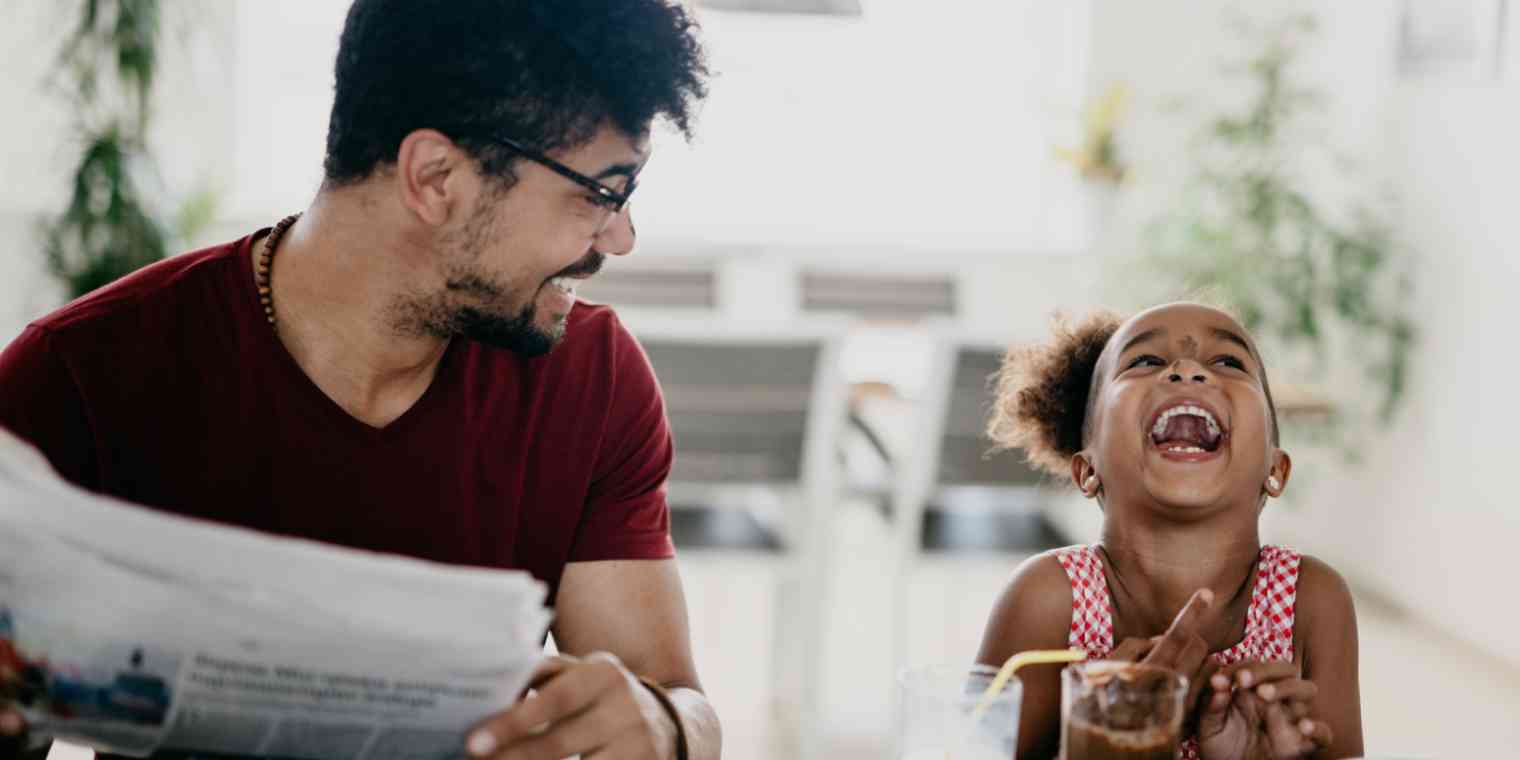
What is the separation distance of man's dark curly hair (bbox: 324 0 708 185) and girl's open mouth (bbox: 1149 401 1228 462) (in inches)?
20.2

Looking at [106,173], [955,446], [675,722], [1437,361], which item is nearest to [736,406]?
[955,446]

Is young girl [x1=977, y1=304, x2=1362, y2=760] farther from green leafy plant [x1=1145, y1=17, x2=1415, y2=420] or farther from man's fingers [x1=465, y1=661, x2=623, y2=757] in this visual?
green leafy plant [x1=1145, y1=17, x2=1415, y2=420]

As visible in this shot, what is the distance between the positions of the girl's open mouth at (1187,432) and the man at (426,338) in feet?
1.50

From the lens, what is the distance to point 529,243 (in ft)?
4.54

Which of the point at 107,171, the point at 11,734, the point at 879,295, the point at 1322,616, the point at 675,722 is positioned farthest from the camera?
the point at 879,295

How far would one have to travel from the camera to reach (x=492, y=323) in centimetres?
140

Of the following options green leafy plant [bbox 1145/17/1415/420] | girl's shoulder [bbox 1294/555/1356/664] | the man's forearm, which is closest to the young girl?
girl's shoulder [bbox 1294/555/1356/664]

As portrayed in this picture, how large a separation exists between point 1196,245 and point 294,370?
3720mm

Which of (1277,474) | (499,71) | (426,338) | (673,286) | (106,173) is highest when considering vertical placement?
(499,71)

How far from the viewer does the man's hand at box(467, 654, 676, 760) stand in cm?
107

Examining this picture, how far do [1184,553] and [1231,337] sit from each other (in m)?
0.20

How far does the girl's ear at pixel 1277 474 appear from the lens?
144 centimetres

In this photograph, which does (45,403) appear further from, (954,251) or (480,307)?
(954,251)

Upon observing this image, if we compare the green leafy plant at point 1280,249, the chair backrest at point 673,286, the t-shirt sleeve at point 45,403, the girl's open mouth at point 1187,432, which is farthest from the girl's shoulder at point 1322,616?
the chair backrest at point 673,286
